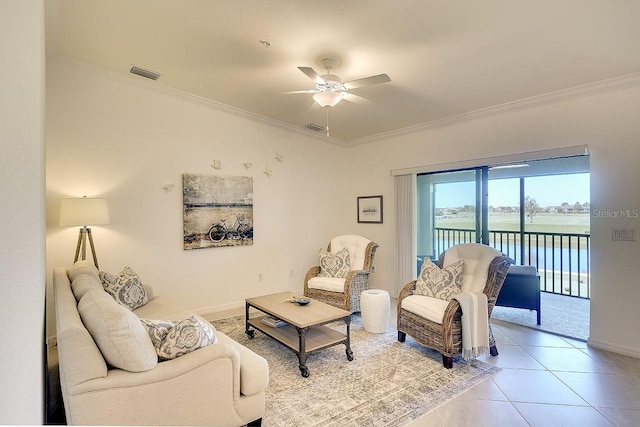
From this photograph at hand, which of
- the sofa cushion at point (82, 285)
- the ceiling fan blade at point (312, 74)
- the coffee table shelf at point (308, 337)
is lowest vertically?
the coffee table shelf at point (308, 337)

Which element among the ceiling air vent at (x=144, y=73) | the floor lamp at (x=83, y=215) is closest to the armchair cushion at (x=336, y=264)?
the floor lamp at (x=83, y=215)

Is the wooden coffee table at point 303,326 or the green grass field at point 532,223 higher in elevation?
the green grass field at point 532,223

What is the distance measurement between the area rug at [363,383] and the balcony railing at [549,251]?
2029mm

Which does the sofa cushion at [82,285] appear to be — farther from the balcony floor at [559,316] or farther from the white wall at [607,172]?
the balcony floor at [559,316]

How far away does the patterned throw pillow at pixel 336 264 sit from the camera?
4.57m

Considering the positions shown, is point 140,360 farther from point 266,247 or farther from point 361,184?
point 361,184

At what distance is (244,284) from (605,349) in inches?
172

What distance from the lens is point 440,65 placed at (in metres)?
3.09

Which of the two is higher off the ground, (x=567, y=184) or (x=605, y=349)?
(x=567, y=184)

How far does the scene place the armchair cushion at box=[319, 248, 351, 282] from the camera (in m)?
4.57

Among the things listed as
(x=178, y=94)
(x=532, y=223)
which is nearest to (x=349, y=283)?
(x=532, y=223)

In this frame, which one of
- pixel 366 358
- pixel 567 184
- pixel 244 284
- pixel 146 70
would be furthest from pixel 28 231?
pixel 567 184

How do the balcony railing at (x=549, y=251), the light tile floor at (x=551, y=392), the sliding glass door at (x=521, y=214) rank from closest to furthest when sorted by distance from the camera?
the light tile floor at (x=551, y=392), the sliding glass door at (x=521, y=214), the balcony railing at (x=549, y=251)

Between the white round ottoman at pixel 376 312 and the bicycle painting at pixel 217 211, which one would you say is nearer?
the white round ottoman at pixel 376 312
